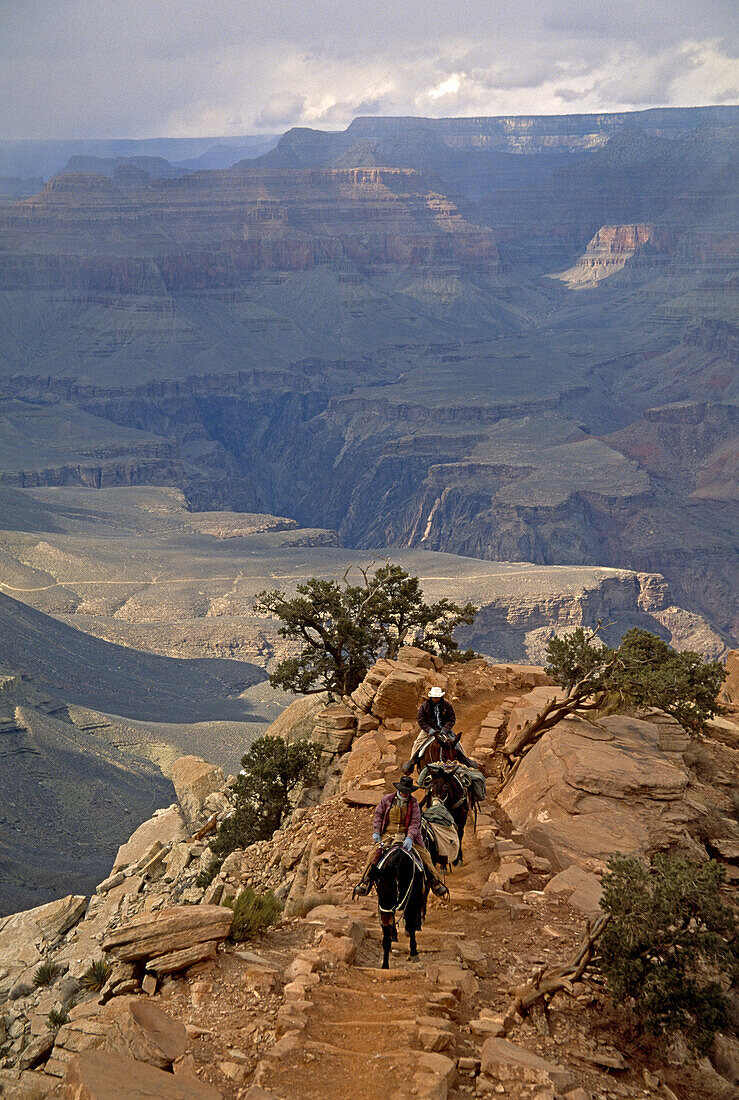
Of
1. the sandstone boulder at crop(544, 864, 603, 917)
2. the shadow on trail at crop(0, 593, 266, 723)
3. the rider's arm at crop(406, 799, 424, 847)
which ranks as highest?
the rider's arm at crop(406, 799, 424, 847)

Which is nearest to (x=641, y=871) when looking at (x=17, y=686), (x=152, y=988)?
(x=152, y=988)

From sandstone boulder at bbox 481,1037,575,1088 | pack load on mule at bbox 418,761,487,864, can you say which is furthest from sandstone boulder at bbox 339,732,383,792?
sandstone boulder at bbox 481,1037,575,1088

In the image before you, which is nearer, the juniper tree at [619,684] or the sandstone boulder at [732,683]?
the juniper tree at [619,684]

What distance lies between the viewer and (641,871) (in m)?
12.3

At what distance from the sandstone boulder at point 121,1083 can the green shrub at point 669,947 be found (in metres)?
4.83

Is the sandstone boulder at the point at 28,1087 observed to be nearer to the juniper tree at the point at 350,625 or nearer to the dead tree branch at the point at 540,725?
the dead tree branch at the point at 540,725

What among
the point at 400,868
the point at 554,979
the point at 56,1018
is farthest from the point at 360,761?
the point at 554,979

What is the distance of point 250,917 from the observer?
495 inches

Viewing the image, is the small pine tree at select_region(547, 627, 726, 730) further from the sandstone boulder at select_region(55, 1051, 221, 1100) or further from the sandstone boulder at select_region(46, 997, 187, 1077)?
the sandstone boulder at select_region(55, 1051, 221, 1100)

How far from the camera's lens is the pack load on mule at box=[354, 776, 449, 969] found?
1186 centimetres

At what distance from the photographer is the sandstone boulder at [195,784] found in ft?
101

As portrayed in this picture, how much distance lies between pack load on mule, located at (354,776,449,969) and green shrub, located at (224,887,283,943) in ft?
4.07

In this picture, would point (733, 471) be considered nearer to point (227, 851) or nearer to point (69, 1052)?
point (227, 851)

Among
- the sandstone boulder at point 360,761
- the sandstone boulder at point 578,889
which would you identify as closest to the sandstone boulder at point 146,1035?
the sandstone boulder at point 578,889
